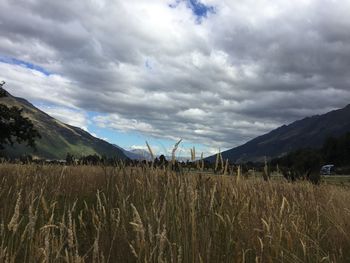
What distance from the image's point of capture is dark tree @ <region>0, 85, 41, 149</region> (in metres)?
35.8

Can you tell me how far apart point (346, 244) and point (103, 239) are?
8.93 ft

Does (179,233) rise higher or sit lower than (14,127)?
lower

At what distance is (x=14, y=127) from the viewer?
3653 cm

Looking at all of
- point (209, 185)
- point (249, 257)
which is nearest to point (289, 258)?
point (249, 257)

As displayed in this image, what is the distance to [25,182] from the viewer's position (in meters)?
6.94

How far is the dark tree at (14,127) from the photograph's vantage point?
35.8 m

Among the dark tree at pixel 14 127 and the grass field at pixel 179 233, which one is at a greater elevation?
the dark tree at pixel 14 127

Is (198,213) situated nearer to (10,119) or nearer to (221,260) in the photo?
(221,260)

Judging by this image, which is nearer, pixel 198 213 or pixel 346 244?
pixel 198 213

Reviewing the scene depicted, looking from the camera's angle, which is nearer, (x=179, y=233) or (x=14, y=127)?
(x=179, y=233)

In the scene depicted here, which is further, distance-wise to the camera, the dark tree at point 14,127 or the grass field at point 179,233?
the dark tree at point 14,127

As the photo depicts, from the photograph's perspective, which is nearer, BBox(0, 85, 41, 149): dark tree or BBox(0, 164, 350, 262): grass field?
BBox(0, 164, 350, 262): grass field

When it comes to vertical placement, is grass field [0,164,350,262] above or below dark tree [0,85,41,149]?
below

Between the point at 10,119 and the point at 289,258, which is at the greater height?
the point at 10,119
